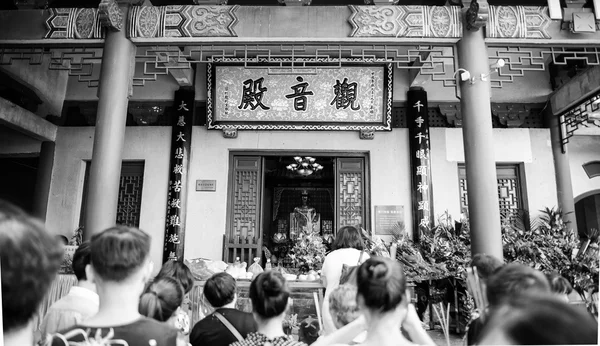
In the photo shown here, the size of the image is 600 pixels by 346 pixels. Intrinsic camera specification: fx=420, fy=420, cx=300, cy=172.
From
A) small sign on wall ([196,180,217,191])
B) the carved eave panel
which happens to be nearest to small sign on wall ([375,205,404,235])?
the carved eave panel

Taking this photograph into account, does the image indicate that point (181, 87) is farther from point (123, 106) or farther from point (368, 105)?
point (368, 105)

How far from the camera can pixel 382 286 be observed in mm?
1325

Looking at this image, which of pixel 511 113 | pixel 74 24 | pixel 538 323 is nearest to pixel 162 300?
pixel 538 323

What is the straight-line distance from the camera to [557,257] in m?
4.02

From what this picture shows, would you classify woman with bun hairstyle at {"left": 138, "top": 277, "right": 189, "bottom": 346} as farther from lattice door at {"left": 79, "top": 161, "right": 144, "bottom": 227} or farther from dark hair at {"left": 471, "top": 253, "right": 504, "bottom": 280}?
lattice door at {"left": 79, "top": 161, "right": 144, "bottom": 227}

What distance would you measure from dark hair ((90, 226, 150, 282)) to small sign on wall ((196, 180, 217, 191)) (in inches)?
186

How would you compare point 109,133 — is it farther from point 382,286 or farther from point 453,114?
point 453,114

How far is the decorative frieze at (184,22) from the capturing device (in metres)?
4.06

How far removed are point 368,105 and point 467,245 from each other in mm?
2225

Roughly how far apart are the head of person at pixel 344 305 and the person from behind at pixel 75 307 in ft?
3.06

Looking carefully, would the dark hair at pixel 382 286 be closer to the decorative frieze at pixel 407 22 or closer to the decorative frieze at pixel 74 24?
the decorative frieze at pixel 407 22

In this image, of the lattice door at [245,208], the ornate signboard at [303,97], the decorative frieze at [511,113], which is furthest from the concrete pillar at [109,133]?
the decorative frieze at [511,113]

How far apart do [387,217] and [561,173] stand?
98.3 inches

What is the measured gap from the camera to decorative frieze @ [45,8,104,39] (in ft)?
13.5
